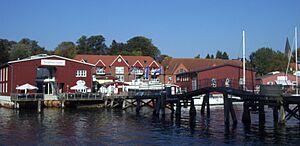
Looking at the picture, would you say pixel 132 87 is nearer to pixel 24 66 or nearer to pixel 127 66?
pixel 24 66

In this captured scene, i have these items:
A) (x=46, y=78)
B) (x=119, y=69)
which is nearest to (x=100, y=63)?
(x=119, y=69)

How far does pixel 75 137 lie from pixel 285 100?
Result: 17.2 metres

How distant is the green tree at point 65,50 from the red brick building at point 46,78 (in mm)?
49711

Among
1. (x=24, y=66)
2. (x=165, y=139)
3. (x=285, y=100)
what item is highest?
(x=24, y=66)

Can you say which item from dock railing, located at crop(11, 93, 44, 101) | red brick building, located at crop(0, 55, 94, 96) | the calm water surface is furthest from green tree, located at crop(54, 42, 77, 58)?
the calm water surface

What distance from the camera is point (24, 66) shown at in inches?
2628

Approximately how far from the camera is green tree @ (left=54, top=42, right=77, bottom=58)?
Answer: 406 ft

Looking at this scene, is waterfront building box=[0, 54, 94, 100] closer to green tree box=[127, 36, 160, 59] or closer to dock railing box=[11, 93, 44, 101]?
dock railing box=[11, 93, 44, 101]

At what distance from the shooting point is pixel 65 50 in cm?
12631

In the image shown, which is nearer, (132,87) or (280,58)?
(132,87)

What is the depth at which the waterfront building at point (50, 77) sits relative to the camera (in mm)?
66375

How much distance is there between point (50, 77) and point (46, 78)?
0.72m

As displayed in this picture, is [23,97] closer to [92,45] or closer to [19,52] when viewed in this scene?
[19,52]

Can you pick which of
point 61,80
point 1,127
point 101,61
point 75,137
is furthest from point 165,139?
point 101,61
